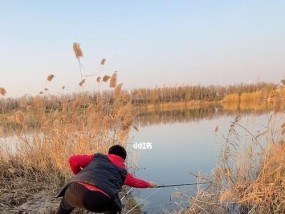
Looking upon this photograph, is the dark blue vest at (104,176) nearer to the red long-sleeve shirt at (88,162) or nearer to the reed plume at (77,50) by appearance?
the red long-sleeve shirt at (88,162)

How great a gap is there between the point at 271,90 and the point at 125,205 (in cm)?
267

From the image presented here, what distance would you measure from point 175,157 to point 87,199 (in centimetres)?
540

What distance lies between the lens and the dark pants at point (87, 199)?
111 inches

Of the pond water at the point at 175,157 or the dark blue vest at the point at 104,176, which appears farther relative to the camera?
the pond water at the point at 175,157

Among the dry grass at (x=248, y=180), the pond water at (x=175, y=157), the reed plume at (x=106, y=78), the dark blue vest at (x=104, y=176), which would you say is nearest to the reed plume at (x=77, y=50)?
the reed plume at (x=106, y=78)

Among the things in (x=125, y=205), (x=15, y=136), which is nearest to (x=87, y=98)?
(x=15, y=136)

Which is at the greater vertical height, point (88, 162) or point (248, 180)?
point (88, 162)

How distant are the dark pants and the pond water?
1669 mm

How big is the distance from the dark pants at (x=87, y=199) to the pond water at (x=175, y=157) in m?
1.67

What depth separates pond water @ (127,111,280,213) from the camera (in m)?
5.07

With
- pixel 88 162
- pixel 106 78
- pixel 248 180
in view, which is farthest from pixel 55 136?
pixel 248 180

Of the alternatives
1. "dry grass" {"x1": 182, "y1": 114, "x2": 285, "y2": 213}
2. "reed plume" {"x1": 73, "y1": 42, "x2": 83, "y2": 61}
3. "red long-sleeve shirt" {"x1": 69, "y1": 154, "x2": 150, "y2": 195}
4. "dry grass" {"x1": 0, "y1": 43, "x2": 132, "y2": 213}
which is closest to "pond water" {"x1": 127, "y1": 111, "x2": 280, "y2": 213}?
"dry grass" {"x1": 182, "y1": 114, "x2": 285, "y2": 213}

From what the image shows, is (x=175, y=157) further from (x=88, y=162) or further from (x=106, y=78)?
(x=88, y=162)

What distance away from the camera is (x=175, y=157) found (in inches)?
318
